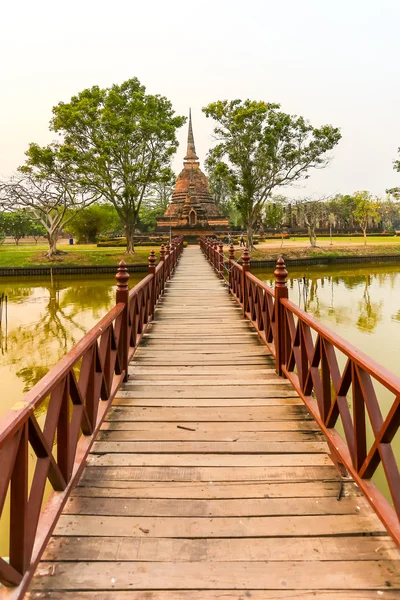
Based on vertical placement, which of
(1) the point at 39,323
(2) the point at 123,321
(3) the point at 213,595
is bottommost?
(1) the point at 39,323

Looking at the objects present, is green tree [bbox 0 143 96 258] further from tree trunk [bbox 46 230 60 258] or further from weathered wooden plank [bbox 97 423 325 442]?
weathered wooden plank [bbox 97 423 325 442]

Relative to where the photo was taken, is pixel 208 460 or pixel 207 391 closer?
pixel 208 460

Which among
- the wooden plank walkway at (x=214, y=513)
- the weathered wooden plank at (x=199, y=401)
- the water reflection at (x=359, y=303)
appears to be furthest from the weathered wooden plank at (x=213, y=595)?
the water reflection at (x=359, y=303)

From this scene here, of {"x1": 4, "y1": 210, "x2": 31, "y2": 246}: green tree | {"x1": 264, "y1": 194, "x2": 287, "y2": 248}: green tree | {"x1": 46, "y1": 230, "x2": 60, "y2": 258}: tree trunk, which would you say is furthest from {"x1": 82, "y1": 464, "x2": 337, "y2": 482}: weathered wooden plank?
{"x1": 4, "y1": 210, "x2": 31, "y2": 246}: green tree

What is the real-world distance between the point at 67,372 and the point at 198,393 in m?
1.90

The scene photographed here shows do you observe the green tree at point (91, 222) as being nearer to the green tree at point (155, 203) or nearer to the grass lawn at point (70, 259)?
the green tree at point (155, 203)

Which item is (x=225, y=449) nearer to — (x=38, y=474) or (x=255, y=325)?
(x=38, y=474)

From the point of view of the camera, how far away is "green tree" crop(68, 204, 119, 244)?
4341cm

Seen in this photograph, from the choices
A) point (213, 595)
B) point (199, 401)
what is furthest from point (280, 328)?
point (213, 595)

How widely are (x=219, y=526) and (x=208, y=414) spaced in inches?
56.9

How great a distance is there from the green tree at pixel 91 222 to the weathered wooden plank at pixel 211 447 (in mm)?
41970

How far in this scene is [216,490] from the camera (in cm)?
261

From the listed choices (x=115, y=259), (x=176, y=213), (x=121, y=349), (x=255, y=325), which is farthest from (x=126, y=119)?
(x=121, y=349)

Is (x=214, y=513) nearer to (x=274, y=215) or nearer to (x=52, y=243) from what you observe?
(x=52, y=243)
